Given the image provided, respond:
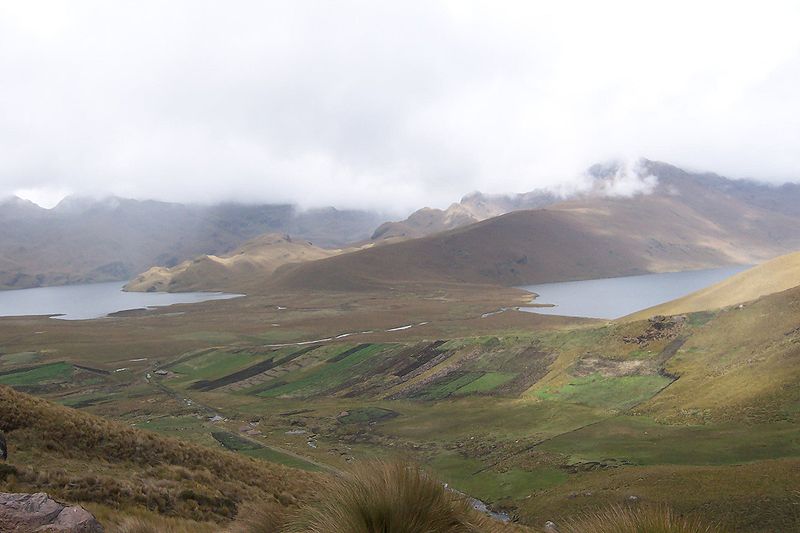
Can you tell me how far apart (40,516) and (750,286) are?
72.8 meters

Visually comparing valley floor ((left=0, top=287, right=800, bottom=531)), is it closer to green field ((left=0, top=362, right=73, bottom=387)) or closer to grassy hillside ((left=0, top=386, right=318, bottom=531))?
green field ((left=0, top=362, right=73, bottom=387))

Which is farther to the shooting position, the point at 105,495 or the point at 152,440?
the point at 152,440

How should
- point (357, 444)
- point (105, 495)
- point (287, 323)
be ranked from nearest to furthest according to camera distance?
point (105, 495)
point (357, 444)
point (287, 323)

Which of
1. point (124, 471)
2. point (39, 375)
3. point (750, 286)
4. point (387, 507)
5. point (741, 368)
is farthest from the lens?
point (39, 375)

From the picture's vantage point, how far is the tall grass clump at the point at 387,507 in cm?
483

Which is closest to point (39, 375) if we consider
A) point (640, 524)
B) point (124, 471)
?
point (124, 471)

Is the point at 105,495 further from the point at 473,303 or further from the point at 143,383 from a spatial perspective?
the point at 473,303

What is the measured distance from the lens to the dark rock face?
7875 millimetres

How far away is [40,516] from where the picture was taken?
8227 millimetres

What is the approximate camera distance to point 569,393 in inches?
1804

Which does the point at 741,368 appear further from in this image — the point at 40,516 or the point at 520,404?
the point at 40,516

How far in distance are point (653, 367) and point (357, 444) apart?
2754cm

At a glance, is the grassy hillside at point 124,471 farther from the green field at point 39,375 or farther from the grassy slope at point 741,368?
the green field at point 39,375

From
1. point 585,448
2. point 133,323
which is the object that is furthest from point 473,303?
point 585,448
